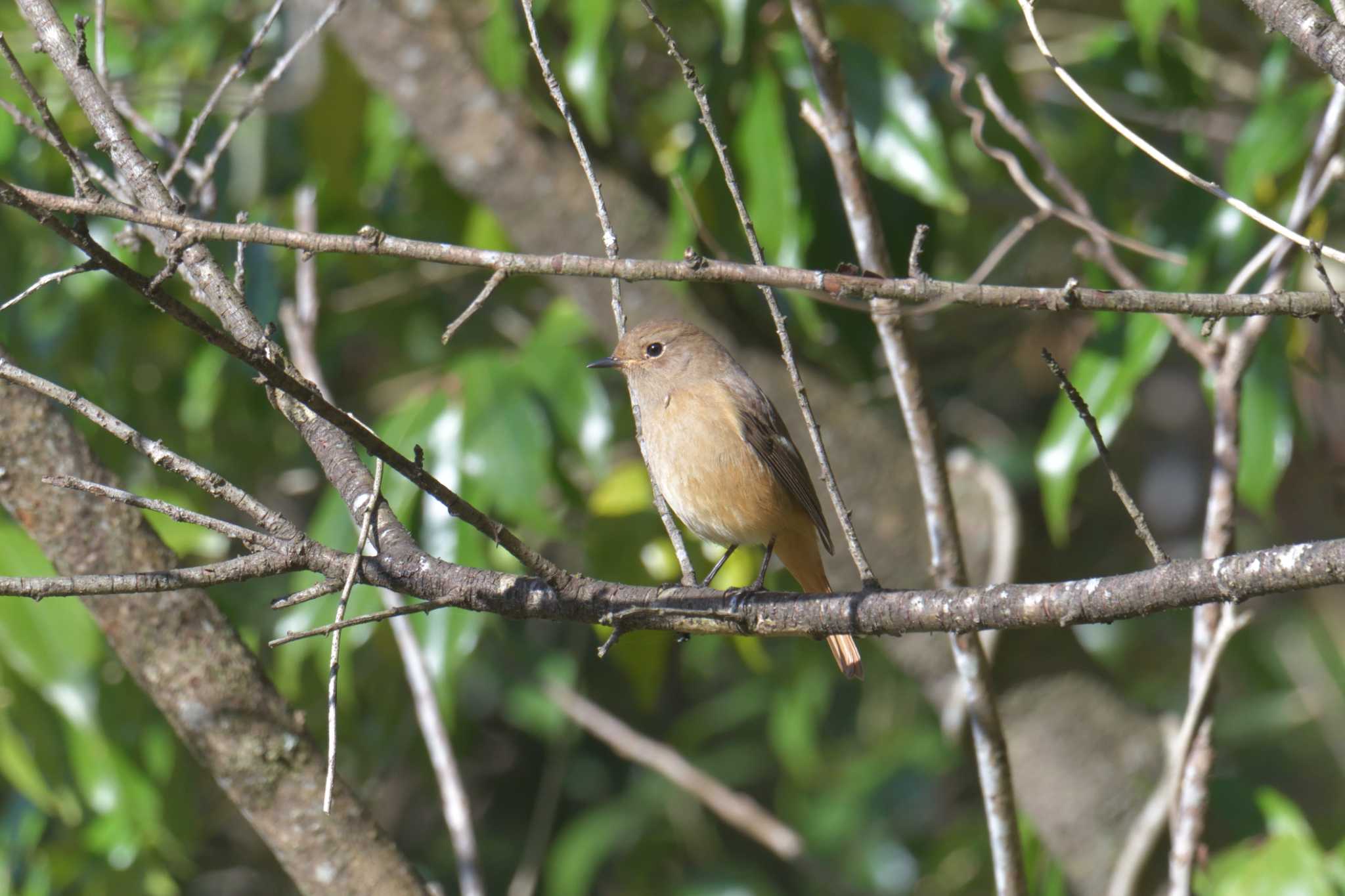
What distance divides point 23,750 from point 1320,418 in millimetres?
6364

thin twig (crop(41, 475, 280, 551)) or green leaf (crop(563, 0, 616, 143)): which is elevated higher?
green leaf (crop(563, 0, 616, 143))

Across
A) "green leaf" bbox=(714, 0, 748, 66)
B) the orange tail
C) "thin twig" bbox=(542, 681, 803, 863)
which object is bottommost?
"thin twig" bbox=(542, 681, 803, 863)

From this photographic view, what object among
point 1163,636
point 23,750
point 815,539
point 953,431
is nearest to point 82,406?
point 23,750

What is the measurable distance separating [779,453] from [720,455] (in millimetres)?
213

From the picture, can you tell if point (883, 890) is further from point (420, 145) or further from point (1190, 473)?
point (420, 145)

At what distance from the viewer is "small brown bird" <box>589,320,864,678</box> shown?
400cm

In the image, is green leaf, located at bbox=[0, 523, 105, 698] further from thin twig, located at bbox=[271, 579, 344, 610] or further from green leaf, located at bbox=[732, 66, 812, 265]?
green leaf, located at bbox=[732, 66, 812, 265]

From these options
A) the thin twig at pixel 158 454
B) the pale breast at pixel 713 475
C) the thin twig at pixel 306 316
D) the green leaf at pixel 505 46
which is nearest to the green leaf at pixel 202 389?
the thin twig at pixel 306 316

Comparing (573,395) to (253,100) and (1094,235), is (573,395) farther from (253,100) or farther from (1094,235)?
(1094,235)

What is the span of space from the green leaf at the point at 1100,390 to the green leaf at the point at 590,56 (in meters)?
1.65

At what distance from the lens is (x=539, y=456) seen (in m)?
3.96

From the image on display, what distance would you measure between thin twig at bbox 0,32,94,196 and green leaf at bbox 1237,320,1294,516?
9.83 ft

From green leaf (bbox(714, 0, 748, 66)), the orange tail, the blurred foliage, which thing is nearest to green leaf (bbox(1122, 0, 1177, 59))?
the blurred foliage

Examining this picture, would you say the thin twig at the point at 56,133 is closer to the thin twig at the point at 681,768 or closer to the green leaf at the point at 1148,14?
the green leaf at the point at 1148,14
